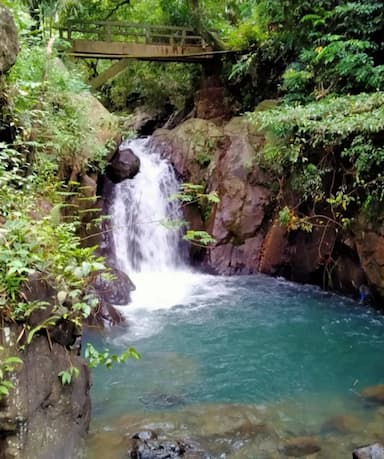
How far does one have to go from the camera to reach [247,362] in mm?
6227

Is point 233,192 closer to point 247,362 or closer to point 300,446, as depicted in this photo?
point 247,362

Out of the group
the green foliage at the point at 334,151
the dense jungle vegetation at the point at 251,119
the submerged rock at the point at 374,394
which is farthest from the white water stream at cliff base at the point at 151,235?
the submerged rock at the point at 374,394

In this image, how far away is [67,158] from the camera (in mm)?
7234

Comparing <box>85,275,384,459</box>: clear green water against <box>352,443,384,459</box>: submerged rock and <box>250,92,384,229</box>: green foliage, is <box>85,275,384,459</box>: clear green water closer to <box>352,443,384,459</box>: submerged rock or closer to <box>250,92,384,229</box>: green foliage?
<box>352,443,384,459</box>: submerged rock

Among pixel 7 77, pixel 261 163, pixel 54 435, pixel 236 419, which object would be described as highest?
pixel 7 77

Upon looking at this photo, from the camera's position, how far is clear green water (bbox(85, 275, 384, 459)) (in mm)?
4922

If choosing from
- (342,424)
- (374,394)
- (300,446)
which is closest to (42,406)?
(300,446)

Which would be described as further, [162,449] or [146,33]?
[146,33]

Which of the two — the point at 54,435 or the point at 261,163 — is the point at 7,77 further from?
the point at 261,163

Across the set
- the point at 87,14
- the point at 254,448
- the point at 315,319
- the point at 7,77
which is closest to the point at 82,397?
the point at 254,448

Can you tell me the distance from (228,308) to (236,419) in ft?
11.4

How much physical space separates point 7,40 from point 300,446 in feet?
16.3

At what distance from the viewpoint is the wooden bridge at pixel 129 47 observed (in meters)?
12.0

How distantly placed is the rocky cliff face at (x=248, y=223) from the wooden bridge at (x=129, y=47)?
232 centimetres
